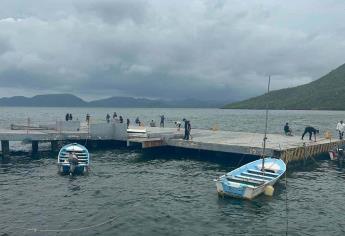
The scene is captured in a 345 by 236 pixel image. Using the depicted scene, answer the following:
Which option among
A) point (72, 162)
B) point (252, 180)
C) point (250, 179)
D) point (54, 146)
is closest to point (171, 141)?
point (72, 162)

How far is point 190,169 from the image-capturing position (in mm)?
36344

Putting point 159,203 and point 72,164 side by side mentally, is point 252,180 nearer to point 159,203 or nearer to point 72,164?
point 159,203

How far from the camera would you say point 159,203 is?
80.7 feet

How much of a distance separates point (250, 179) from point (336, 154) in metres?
18.9

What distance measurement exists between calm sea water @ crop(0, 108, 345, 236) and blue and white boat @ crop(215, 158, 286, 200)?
595mm

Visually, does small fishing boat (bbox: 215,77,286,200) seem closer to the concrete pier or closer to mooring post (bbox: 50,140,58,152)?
the concrete pier

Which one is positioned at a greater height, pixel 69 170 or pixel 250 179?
pixel 250 179

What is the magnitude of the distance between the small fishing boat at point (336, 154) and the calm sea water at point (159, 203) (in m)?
2.93

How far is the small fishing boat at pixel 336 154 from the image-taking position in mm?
39562

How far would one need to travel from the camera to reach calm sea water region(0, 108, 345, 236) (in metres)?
20.2

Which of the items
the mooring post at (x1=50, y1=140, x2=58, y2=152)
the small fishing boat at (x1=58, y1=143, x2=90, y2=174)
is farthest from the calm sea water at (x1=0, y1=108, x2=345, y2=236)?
the mooring post at (x1=50, y1=140, x2=58, y2=152)

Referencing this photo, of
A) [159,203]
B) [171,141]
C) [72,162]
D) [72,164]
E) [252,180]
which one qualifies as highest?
[171,141]

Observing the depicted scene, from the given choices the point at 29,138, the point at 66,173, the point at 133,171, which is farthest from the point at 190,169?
the point at 29,138

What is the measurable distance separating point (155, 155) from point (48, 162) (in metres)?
12.0
